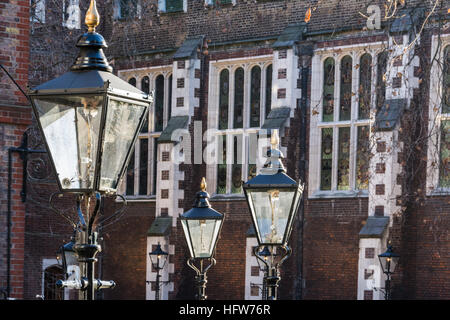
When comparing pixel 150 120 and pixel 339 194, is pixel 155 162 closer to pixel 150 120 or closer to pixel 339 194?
pixel 150 120

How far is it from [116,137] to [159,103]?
66.1 ft

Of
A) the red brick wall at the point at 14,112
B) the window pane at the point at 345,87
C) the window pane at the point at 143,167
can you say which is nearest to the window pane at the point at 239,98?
the window pane at the point at 345,87

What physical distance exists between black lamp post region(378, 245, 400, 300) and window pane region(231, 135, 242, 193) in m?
4.73

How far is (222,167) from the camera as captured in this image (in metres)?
25.2

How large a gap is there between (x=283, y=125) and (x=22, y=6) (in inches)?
446

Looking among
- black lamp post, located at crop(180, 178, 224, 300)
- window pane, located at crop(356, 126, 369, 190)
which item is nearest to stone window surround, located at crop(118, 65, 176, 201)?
window pane, located at crop(356, 126, 369, 190)

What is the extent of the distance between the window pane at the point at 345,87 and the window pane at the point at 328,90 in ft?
0.66

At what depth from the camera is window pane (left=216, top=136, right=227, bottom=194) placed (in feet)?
82.3

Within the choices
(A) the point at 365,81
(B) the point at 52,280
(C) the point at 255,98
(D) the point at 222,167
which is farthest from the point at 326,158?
(B) the point at 52,280

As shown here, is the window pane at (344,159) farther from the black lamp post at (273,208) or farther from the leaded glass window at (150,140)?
the black lamp post at (273,208)

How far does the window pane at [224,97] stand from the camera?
2517 cm

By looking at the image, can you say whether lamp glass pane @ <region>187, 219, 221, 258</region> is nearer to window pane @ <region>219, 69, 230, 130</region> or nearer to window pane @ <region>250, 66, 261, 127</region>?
window pane @ <region>250, 66, 261, 127</region>

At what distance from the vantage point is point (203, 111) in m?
25.5
